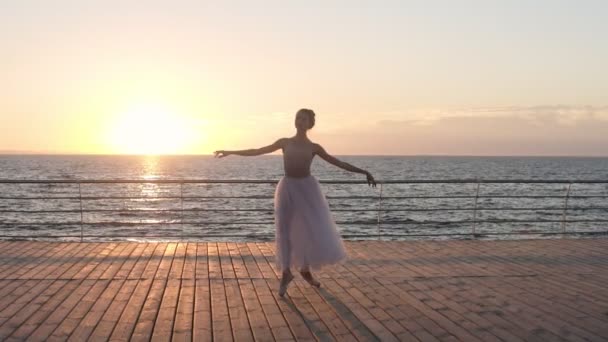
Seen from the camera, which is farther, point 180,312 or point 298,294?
point 298,294

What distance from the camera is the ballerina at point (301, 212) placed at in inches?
217

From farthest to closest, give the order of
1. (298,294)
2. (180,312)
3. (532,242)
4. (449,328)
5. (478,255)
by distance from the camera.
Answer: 1. (532,242)
2. (478,255)
3. (298,294)
4. (180,312)
5. (449,328)

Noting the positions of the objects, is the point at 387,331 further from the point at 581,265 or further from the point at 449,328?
the point at 581,265

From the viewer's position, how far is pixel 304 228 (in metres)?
5.55

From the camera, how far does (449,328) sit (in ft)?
14.3

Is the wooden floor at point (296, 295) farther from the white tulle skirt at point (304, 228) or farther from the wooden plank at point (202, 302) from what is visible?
the white tulle skirt at point (304, 228)

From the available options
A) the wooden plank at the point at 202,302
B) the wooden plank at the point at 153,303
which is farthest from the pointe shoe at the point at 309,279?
the wooden plank at the point at 153,303

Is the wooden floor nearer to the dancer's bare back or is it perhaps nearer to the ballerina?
the ballerina

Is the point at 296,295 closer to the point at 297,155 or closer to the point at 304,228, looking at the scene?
the point at 304,228

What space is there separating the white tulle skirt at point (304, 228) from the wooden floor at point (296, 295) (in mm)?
345

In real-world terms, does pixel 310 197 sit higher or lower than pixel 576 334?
higher

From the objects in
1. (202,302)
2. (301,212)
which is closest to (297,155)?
(301,212)

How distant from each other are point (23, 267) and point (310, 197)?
3.68 metres

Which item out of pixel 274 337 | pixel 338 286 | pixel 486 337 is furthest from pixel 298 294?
pixel 486 337
